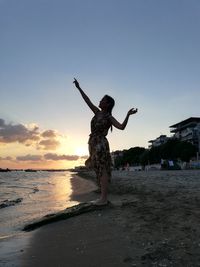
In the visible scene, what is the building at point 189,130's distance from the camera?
132 m

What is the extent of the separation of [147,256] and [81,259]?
0.68 meters

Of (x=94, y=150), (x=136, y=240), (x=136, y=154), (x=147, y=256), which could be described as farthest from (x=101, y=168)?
(x=136, y=154)

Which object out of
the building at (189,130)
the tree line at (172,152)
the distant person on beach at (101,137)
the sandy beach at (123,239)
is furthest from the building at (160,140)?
the sandy beach at (123,239)

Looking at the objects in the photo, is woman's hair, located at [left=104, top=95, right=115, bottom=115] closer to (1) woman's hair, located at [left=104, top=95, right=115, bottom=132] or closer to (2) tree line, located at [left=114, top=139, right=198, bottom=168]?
(1) woman's hair, located at [left=104, top=95, right=115, bottom=132]

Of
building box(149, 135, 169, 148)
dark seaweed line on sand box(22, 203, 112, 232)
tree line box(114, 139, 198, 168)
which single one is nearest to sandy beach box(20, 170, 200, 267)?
dark seaweed line on sand box(22, 203, 112, 232)

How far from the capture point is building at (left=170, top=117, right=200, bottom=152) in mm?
131625

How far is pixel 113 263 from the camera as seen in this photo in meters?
3.82

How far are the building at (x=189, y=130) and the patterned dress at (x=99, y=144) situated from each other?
12656cm

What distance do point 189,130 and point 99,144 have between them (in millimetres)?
131841

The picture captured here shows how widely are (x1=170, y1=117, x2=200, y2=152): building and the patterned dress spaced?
127 meters

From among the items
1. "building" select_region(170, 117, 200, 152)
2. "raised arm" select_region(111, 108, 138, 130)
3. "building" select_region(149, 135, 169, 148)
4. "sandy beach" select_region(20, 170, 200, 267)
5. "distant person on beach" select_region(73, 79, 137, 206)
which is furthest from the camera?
"building" select_region(149, 135, 169, 148)

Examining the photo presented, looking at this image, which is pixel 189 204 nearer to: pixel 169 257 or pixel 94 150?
pixel 94 150

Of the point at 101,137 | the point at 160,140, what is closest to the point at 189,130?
the point at 160,140

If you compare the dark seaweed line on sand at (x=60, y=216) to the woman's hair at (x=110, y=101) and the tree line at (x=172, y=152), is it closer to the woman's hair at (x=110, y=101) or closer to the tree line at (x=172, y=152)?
the woman's hair at (x=110, y=101)
